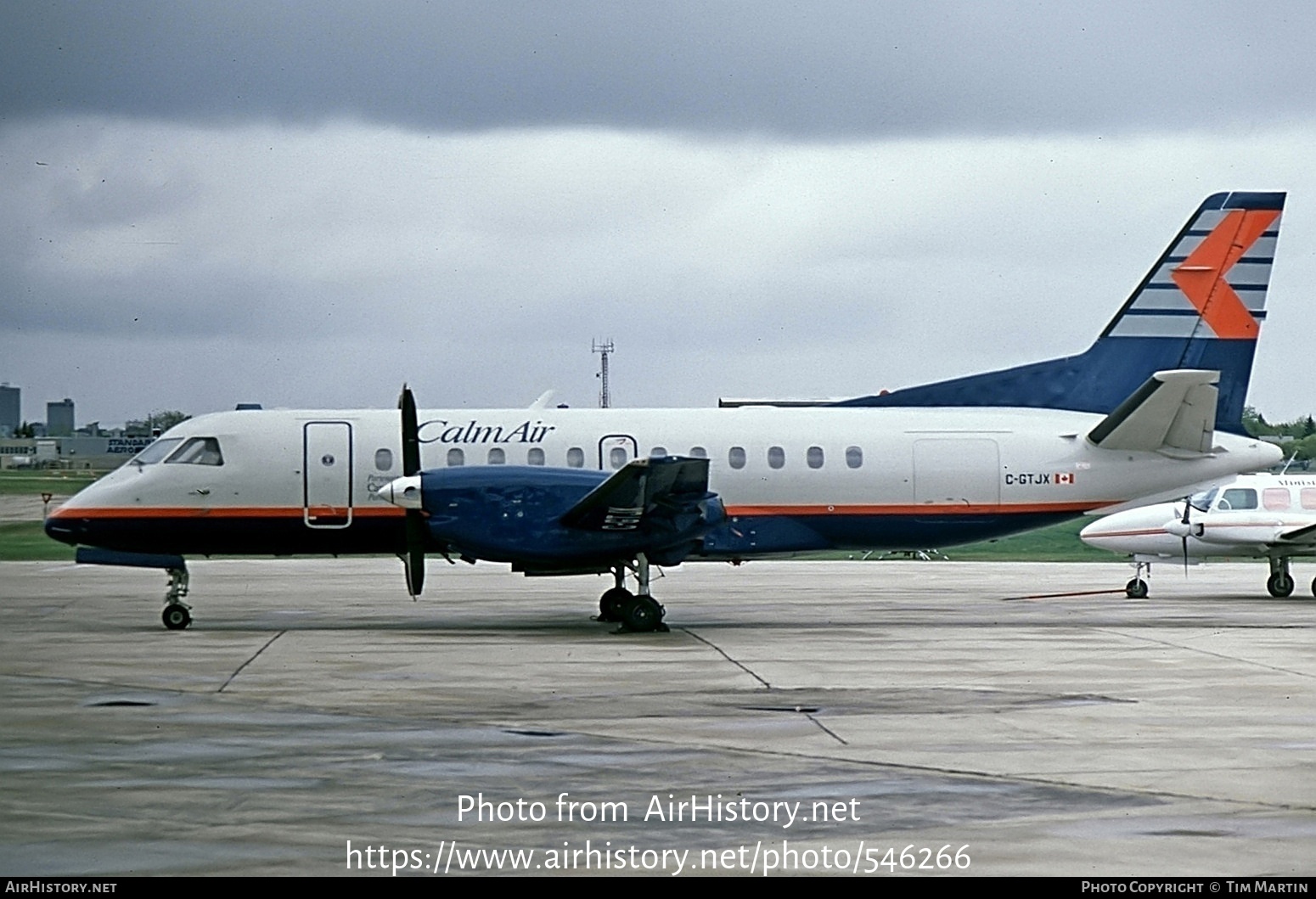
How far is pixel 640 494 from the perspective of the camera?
69.8 feet

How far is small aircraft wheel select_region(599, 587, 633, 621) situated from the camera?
23375mm

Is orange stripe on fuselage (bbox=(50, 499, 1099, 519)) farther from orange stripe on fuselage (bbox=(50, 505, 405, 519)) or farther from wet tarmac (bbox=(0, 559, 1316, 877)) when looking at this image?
wet tarmac (bbox=(0, 559, 1316, 877))

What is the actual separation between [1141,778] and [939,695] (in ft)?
15.1

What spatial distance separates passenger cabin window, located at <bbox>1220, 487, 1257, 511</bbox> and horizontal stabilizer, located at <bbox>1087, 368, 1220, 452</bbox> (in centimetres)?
480

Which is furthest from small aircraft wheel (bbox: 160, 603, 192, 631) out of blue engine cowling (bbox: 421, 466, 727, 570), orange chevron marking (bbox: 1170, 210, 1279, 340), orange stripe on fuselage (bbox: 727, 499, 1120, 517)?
orange chevron marking (bbox: 1170, 210, 1279, 340)

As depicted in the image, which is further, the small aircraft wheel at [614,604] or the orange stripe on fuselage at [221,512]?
the small aircraft wheel at [614,604]

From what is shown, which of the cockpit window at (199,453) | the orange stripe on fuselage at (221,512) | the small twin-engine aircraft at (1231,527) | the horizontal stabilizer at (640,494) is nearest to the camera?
the horizontal stabilizer at (640,494)

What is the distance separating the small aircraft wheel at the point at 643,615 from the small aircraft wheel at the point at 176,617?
6.32 meters

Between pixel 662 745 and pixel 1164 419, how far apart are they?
562 inches

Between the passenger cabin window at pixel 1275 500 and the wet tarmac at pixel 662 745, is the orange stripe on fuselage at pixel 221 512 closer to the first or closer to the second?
the wet tarmac at pixel 662 745

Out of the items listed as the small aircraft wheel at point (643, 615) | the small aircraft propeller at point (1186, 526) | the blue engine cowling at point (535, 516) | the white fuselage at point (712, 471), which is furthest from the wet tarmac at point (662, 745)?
the small aircraft propeller at point (1186, 526)

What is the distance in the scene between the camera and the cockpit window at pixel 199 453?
23.7 metres

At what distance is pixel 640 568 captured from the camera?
2219 centimetres

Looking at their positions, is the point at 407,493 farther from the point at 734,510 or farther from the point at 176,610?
the point at 734,510
